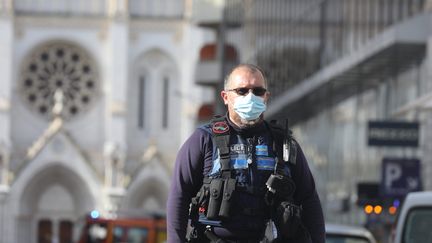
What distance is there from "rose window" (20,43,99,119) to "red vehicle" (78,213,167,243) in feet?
120

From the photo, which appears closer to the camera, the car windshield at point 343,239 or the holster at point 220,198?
the holster at point 220,198

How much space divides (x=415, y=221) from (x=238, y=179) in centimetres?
343

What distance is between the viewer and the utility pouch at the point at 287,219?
24.5ft

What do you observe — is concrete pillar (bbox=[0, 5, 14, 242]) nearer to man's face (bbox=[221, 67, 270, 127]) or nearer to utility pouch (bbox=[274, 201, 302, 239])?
man's face (bbox=[221, 67, 270, 127])

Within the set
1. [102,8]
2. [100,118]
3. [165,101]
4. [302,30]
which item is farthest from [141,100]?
[302,30]

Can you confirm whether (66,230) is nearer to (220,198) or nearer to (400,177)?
(400,177)

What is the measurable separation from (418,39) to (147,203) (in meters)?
41.9

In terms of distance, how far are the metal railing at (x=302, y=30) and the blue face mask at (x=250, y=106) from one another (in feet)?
78.7

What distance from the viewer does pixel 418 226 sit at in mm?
10766

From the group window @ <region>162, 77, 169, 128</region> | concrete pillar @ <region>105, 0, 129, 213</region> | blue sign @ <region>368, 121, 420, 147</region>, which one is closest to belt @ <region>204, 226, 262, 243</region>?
blue sign @ <region>368, 121, 420, 147</region>

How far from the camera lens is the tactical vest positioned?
7.54 meters

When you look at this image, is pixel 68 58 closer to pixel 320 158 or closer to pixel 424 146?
pixel 320 158

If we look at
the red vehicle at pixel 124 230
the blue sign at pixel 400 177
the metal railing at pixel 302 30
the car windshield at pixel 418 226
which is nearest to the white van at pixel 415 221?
the car windshield at pixel 418 226

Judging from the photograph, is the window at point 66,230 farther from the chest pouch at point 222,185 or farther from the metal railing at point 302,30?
the chest pouch at point 222,185
